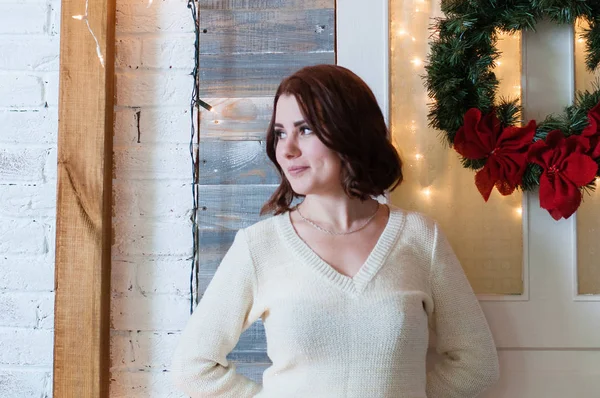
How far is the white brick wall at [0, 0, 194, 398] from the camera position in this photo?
149cm

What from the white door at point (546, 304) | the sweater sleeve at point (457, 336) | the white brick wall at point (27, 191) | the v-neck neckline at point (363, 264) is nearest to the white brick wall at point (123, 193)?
the white brick wall at point (27, 191)

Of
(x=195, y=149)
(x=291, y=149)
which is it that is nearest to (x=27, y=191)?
(x=195, y=149)

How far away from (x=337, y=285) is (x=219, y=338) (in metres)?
0.28

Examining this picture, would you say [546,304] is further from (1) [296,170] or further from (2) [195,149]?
(2) [195,149]

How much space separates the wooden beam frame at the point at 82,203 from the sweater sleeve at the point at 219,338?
301 mm

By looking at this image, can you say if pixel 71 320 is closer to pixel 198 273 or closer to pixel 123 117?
pixel 198 273

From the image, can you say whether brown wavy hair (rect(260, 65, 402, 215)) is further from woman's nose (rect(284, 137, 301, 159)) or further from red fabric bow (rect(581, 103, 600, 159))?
red fabric bow (rect(581, 103, 600, 159))

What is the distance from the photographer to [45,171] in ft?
4.96

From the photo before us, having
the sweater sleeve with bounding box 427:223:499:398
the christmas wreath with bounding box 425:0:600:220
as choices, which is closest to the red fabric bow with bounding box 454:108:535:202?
the christmas wreath with bounding box 425:0:600:220

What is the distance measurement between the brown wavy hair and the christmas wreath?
252 mm

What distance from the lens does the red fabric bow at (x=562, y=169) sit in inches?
52.6

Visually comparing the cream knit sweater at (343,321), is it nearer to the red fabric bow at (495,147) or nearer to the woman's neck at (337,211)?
the woman's neck at (337,211)

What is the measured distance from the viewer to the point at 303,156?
1.17 metres

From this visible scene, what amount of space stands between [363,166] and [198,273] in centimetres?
56
